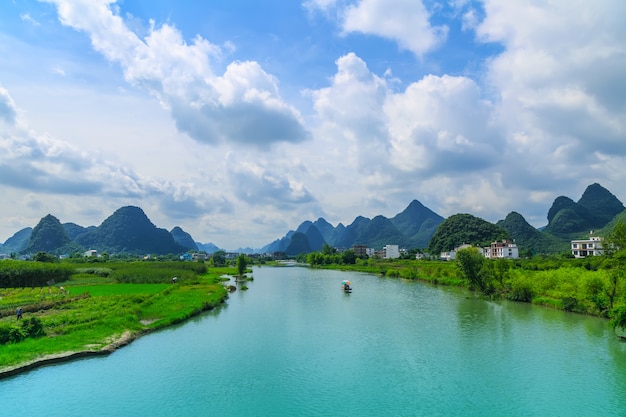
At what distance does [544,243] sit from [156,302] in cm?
10668

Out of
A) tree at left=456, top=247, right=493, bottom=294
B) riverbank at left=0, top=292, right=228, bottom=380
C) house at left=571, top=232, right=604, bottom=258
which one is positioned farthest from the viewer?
house at left=571, top=232, right=604, bottom=258

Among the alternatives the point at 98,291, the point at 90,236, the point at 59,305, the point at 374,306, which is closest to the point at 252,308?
the point at 374,306

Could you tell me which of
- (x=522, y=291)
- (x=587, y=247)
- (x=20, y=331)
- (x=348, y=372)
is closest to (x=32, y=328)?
(x=20, y=331)

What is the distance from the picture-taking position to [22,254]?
151 meters

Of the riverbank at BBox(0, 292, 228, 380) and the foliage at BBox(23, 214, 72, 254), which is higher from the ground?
the foliage at BBox(23, 214, 72, 254)

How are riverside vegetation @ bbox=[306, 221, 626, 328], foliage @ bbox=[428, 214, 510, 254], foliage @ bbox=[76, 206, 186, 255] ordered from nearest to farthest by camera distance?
riverside vegetation @ bbox=[306, 221, 626, 328], foliage @ bbox=[428, 214, 510, 254], foliage @ bbox=[76, 206, 186, 255]

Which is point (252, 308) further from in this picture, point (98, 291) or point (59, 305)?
point (98, 291)

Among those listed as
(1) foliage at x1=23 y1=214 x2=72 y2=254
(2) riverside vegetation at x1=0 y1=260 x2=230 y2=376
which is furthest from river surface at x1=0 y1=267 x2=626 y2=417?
(1) foliage at x1=23 y1=214 x2=72 y2=254

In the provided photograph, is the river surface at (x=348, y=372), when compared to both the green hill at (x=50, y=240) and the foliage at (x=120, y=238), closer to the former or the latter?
the green hill at (x=50, y=240)

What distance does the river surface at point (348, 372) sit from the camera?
13.0 meters

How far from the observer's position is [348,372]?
16.4 m

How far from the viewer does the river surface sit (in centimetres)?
1302

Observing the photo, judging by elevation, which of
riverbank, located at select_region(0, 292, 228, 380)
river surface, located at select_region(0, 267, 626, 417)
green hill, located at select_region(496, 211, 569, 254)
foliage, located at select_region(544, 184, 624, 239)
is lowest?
river surface, located at select_region(0, 267, 626, 417)

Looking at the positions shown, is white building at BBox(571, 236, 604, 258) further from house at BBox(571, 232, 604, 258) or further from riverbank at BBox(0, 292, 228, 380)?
riverbank at BBox(0, 292, 228, 380)
